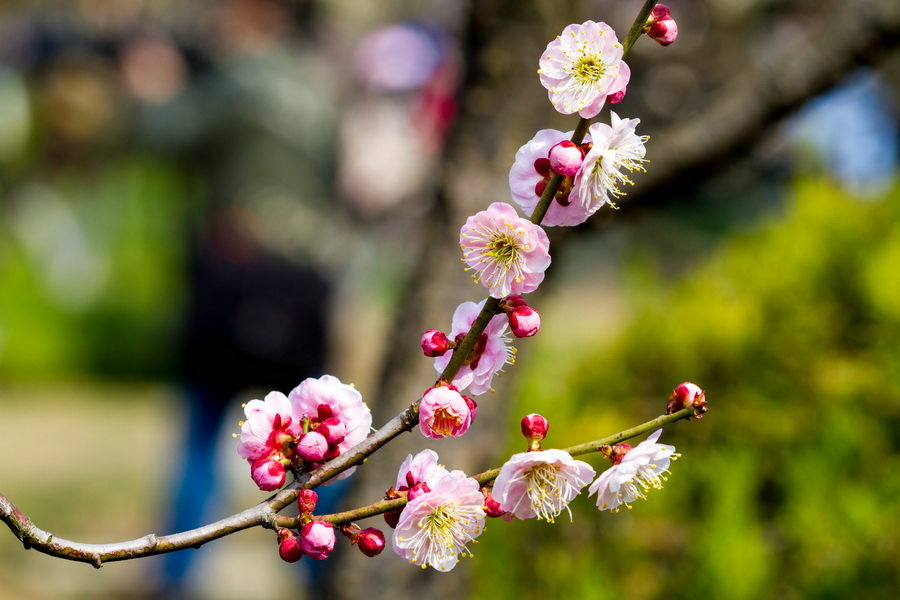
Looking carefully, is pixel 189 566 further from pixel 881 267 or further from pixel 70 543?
pixel 70 543

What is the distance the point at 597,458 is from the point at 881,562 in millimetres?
717

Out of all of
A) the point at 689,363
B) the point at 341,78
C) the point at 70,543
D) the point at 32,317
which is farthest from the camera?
the point at 341,78

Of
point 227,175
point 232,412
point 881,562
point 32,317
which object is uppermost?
point 32,317

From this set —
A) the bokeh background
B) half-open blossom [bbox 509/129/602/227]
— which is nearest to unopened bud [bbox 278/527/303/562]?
half-open blossom [bbox 509/129/602/227]

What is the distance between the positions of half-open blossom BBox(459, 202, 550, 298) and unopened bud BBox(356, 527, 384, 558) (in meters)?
0.25

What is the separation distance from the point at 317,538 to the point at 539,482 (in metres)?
0.21

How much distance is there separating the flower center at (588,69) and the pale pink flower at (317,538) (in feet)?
1.45

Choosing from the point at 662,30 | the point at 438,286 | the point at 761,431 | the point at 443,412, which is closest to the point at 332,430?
the point at 443,412

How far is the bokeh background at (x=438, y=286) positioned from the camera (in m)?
2.43

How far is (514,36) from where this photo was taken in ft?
7.95

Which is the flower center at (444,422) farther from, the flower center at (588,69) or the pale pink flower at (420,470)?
the flower center at (588,69)

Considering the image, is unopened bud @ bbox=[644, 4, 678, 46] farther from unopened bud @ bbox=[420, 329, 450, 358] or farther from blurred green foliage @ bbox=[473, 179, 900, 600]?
blurred green foliage @ bbox=[473, 179, 900, 600]

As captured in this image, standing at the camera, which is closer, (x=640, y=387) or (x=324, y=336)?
(x=640, y=387)

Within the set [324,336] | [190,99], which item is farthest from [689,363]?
[190,99]
